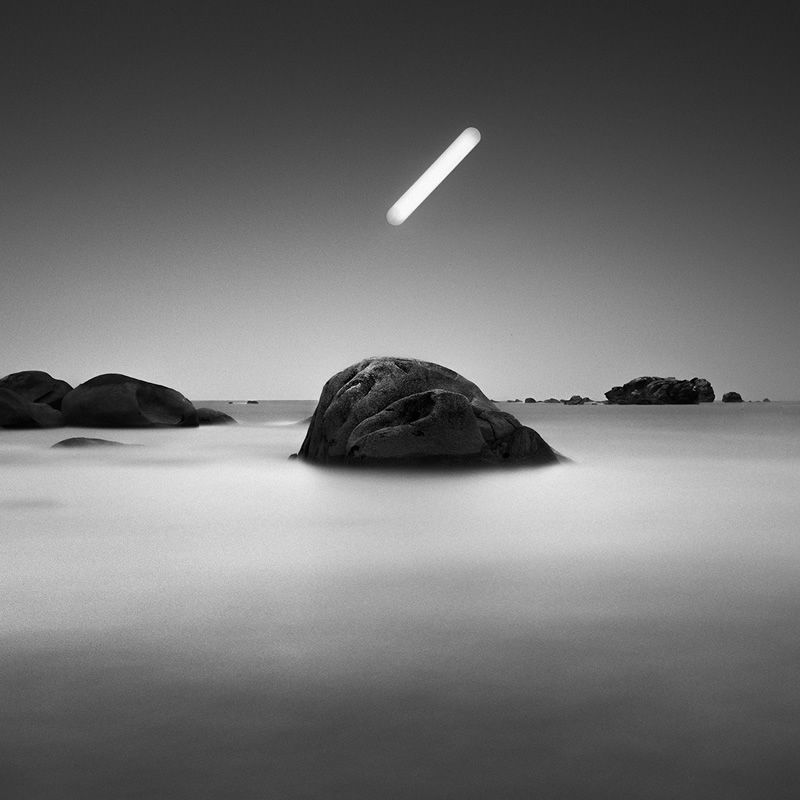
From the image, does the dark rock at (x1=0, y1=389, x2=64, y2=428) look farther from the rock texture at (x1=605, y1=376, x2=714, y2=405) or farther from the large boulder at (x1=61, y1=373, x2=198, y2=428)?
the rock texture at (x1=605, y1=376, x2=714, y2=405)

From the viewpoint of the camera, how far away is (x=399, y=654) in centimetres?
149

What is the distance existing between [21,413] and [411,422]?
898cm

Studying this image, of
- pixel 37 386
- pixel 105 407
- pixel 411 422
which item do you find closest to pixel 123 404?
pixel 105 407

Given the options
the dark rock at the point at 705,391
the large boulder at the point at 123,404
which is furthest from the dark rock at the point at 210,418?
the dark rock at the point at 705,391

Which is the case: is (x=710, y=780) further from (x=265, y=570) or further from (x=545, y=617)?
(x=265, y=570)

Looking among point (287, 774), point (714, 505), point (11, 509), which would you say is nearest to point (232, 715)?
point (287, 774)

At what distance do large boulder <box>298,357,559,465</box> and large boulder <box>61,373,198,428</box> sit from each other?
6.81 meters

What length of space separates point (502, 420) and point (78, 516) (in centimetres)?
363

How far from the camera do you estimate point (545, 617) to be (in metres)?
1.76

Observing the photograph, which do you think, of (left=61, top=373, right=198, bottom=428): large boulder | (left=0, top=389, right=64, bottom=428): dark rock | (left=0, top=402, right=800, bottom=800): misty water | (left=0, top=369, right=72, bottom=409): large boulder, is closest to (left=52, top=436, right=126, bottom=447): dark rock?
(left=0, top=402, right=800, bottom=800): misty water

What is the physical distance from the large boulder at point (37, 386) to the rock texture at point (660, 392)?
117ft

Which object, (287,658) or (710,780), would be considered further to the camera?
(287,658)

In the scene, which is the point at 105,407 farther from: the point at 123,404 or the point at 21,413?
the point at 21,413

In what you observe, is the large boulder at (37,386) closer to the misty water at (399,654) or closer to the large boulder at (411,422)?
the large boulder at (411,422)
